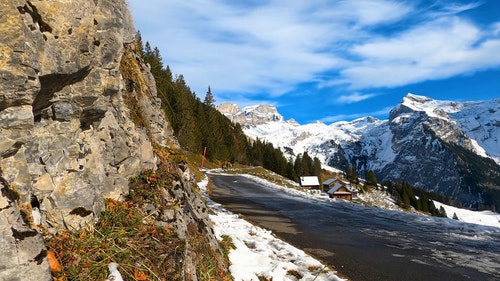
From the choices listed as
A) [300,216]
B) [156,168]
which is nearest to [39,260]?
[156,168]

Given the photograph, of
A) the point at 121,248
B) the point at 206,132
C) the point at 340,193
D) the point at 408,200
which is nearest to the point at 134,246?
the point at 121,248

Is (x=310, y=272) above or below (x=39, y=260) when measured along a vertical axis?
below

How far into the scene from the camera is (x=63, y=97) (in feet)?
17.1

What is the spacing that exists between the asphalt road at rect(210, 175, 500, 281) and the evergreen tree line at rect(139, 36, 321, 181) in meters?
43.5

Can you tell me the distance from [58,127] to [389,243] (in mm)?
12175

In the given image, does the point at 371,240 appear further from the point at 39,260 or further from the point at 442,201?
the point at 442,201

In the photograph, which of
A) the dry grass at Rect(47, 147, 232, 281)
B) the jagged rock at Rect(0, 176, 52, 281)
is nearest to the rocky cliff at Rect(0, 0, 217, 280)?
the jagged rock at Rect(0, 176, 52, 281)

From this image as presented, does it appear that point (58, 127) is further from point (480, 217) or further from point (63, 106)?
point (480, 217)

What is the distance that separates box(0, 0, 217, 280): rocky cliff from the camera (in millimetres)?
3709

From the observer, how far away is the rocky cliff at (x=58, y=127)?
3.71m

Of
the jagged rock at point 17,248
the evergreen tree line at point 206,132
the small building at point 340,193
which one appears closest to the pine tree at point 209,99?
the evergreen tree line at point 206,132

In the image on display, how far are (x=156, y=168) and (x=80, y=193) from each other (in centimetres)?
247

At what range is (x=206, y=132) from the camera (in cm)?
8462

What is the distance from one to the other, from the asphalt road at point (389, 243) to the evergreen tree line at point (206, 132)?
43533 millimetres
